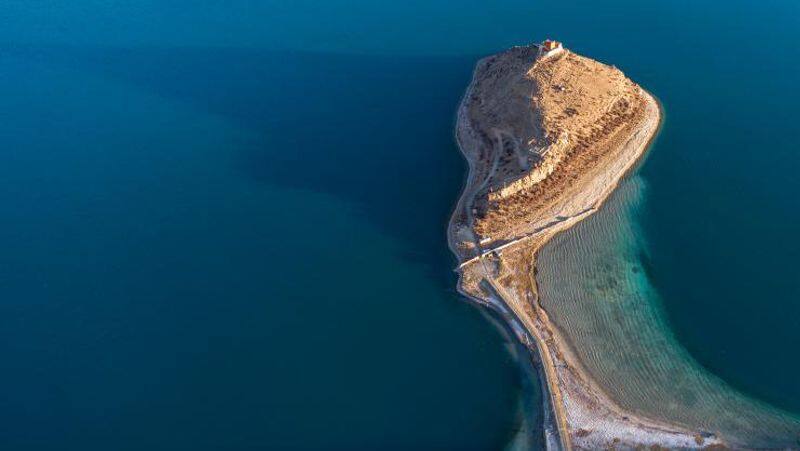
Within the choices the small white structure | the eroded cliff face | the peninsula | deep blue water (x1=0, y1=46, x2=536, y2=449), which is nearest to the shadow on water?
deep blue water (x1=0, y1=46, x2=536, y2=449)

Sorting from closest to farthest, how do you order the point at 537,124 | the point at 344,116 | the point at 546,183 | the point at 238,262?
the point at 238,262
the point at 546,183
the point at 537,124
the point at 344,116

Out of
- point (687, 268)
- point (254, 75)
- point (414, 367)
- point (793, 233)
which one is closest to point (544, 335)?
point (414, 367)

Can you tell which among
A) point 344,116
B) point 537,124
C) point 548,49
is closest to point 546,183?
point 537,124

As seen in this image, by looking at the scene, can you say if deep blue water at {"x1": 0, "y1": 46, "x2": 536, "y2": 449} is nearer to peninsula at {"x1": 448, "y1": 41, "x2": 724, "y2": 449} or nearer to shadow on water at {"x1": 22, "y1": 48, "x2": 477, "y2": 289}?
shadow on water at {"x1": 22, "y1": 48, "x2": 477, "y2": 289}

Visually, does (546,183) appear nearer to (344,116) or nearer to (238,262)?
(344,116)

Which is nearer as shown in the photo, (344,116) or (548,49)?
(548,49)

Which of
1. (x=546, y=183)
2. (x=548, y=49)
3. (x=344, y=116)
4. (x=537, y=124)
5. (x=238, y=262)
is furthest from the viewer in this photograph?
(x=344, y=116)

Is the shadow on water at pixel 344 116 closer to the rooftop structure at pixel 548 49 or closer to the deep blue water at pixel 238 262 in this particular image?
the deep blue water at pixel 238 262

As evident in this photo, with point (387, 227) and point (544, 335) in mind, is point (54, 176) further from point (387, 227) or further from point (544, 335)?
point (544, 335)
